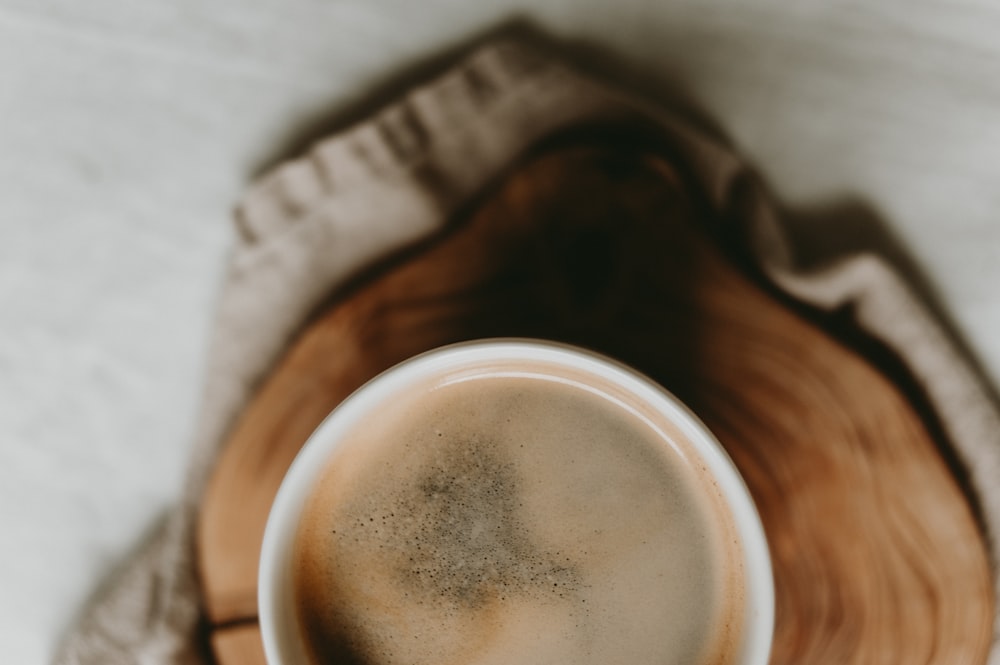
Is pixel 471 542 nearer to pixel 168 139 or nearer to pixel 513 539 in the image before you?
pixel 513 539

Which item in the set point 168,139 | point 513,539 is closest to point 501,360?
point 513,539

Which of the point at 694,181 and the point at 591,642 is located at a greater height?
the point at 694,181

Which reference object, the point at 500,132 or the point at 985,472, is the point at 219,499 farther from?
the point at 985,472

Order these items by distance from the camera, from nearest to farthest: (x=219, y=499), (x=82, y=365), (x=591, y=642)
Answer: (x=591, y=642) < (x=219, y=499) < (x=82, y=365)

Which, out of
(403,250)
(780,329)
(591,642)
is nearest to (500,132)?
(403,250)

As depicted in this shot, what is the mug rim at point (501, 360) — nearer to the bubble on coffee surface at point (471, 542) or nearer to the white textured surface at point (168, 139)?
the bubble on coffee surface at point (471, 542)

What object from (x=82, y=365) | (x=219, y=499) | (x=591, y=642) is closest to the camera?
(x=591, y=642)

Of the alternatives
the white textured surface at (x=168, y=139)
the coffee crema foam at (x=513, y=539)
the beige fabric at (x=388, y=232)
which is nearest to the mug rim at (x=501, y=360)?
the coffee crema foam at (x=513, y=539)
